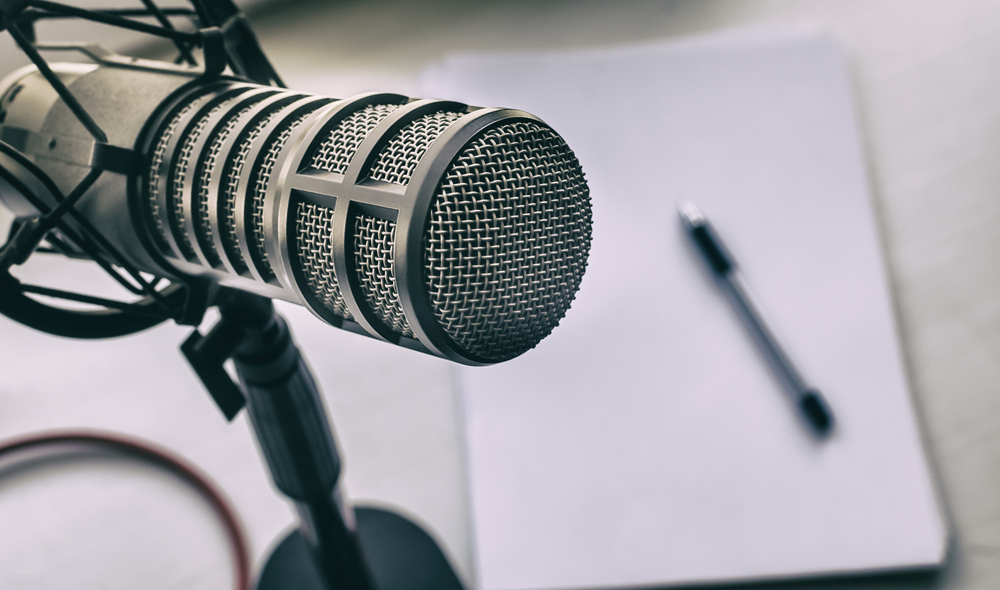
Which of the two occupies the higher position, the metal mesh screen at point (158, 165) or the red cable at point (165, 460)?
the metal mesh screen at point (158, 165)

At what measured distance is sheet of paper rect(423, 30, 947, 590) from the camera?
1.74ft

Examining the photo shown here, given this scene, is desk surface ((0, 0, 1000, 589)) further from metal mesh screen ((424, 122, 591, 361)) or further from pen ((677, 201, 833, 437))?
metal mesh screen ((424, 122, 591, 361))

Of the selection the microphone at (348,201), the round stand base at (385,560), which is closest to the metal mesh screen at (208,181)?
the microphone at (348,201)

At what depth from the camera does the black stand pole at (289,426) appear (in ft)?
1.07

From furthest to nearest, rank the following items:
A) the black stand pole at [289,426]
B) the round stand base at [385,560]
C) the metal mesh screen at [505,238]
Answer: the round stand base at [385,560]
the black stand pole at [289,426]
the metal mesh screen at [505,238]

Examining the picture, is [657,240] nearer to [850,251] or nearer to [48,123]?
[850,251]

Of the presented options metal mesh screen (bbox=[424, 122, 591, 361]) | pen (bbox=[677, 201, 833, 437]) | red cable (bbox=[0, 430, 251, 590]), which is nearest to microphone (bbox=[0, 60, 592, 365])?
metal mesh screen (bbox=[424, 122, 591, 361])

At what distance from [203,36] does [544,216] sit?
0.20 metres

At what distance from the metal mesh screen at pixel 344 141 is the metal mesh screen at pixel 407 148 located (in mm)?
13

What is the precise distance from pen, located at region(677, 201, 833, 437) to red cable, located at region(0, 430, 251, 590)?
474mm

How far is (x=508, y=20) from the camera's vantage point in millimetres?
763

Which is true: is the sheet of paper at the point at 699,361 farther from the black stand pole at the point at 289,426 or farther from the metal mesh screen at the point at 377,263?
the metal mesh screen at the point at 377,263

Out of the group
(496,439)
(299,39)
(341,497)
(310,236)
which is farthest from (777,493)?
(299,39)

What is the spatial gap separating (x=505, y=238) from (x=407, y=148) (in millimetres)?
43
